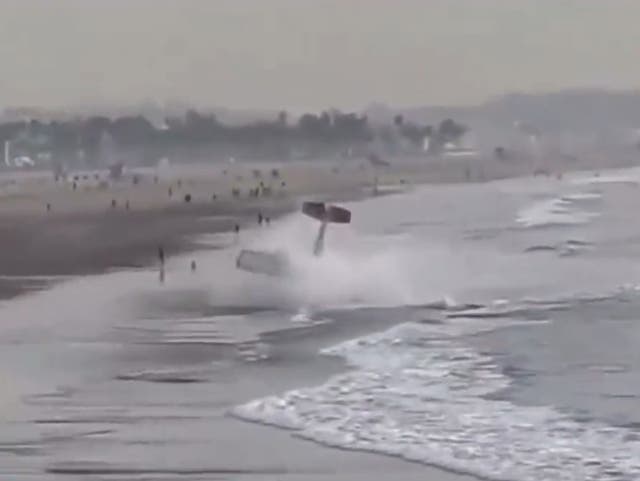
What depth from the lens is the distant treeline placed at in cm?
145

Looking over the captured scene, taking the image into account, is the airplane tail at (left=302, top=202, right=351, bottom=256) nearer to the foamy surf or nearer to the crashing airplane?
the crashing airplane

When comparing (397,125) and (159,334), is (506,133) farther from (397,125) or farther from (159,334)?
(159,334)

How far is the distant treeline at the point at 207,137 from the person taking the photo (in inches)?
57.1

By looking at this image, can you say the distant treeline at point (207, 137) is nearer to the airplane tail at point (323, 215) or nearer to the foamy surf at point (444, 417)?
the airplane tail at point (323, 215)

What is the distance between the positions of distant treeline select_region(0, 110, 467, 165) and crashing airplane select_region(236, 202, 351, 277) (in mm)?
66

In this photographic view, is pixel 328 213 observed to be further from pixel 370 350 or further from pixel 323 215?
pixel 370 350

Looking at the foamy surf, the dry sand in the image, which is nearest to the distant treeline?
the dry sand

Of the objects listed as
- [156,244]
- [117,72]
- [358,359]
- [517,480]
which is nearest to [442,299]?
[358,359]

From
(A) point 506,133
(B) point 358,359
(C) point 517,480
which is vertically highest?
(A) point 506,133

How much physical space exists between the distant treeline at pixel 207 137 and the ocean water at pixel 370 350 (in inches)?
2.9

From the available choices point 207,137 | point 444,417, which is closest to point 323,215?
point 207,137

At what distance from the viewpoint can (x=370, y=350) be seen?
4.65ft

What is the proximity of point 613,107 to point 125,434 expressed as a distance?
66cm

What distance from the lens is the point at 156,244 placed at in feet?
4.75
